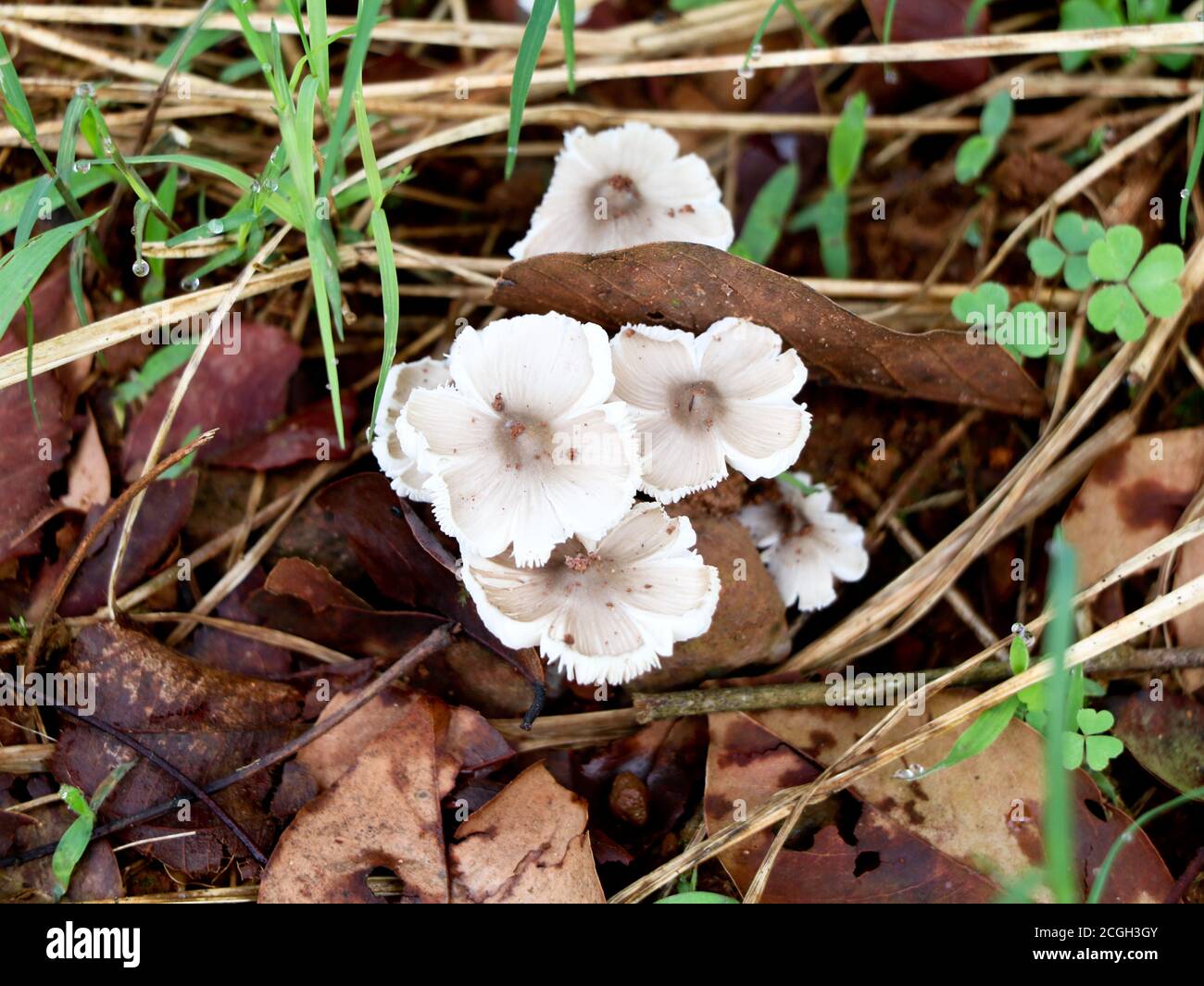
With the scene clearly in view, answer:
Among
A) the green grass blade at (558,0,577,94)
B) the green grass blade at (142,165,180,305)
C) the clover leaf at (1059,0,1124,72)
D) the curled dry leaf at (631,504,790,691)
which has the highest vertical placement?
the clover leaf at (1059,0,1124,72)

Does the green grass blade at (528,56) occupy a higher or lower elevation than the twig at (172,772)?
higher

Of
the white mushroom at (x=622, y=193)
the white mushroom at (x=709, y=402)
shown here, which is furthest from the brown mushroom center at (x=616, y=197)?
the white mushroom at (x=709, y=402)

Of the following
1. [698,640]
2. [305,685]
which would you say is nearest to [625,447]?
[698,640]

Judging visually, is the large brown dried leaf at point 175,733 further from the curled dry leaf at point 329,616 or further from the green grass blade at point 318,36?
the green grass blade at point 318,36

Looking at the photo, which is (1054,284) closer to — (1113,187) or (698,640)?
(1113,187)

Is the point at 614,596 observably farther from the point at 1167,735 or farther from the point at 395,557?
the point at 1167,735

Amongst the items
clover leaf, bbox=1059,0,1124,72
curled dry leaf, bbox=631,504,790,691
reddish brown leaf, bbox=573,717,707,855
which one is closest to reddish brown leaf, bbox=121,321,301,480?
curled dry leaf, bbox=631,504,790,691

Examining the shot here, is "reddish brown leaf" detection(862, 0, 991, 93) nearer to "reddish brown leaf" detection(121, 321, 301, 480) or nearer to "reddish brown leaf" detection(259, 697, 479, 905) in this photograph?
"reddish brown leaf" detection(121, 321, 301, 480)
